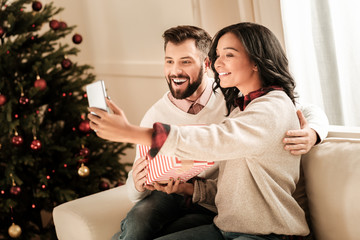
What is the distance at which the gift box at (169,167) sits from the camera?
49.1 inches

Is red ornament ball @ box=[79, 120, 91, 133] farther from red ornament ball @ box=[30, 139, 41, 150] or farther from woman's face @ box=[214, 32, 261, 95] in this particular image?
woman's face @ box=[214, 32, 261, 95]

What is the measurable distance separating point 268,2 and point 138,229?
4.55 feet

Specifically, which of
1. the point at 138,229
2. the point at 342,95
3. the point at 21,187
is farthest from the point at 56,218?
the point at 342,95

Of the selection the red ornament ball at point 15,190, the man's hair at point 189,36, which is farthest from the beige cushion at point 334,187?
the red ornament ball at point 15,190

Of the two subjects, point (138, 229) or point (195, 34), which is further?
point (195, 34)

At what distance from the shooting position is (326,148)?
1.47 meters

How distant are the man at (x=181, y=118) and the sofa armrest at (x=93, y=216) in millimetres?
91

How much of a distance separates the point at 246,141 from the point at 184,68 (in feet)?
2.52

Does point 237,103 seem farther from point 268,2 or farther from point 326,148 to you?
point 268,2

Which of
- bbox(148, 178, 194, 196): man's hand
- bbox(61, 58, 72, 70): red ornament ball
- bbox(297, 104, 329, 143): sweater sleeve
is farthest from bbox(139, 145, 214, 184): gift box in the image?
bbox(61, 58, 72, 70): red ornament ball

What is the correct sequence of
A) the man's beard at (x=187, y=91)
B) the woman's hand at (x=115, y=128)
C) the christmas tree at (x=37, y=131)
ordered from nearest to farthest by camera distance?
the woman's hand at (x=115, y=128) → the man's beard at (x=187, y=91) → the christmas tree at (x=37, y=131)

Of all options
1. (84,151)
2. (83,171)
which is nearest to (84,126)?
(84,151)

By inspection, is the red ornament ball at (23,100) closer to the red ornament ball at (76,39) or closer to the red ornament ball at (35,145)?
the red ornament ball at (35,145)

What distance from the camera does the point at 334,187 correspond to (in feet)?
4.47
